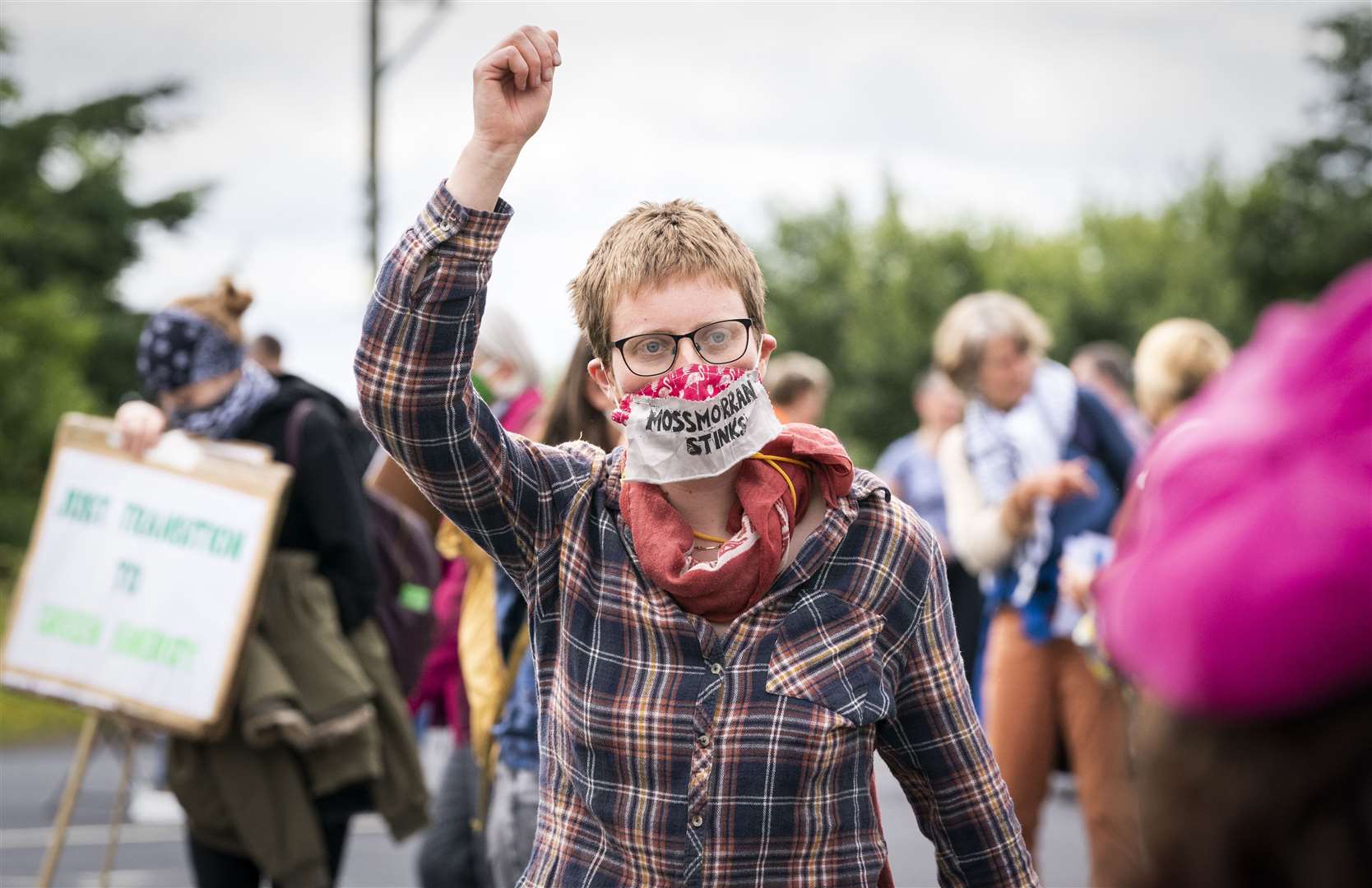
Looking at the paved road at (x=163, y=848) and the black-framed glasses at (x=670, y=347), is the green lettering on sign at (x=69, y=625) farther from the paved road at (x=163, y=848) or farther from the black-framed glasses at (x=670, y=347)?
the black-framed glasses at (x=670, y=347)

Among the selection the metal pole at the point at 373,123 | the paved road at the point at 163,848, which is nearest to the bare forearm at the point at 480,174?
the paved road at the point at 163,848

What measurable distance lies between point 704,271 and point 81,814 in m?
8.63

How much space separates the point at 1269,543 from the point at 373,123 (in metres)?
16.6

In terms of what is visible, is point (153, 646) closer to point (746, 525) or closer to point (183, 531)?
point (183, 531)

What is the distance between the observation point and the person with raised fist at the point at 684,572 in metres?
2.16

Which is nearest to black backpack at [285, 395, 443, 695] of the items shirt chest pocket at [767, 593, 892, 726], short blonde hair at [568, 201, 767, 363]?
short blonde hair at [568, 201, 767, 363]

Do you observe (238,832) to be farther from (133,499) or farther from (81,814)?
(81,814)

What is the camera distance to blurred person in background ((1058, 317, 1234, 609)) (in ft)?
18.5

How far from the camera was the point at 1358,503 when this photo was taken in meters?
0.91

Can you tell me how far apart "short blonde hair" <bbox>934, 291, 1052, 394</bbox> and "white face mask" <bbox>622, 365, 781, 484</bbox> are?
12.5ft

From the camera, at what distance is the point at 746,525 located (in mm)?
2291

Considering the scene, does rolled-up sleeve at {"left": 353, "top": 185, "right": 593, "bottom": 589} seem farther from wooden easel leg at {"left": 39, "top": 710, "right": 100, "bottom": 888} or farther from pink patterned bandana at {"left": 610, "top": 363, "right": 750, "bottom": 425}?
→ wooden easel leg at {"left": 39, "top": 710, "right": 100, "bottom": 888}

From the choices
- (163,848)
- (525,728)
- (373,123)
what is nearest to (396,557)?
(525,728)

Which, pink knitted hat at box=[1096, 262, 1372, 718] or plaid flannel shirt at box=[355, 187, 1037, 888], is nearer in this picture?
pink knitted hat at box=[1096, 262, 1372, 718]
